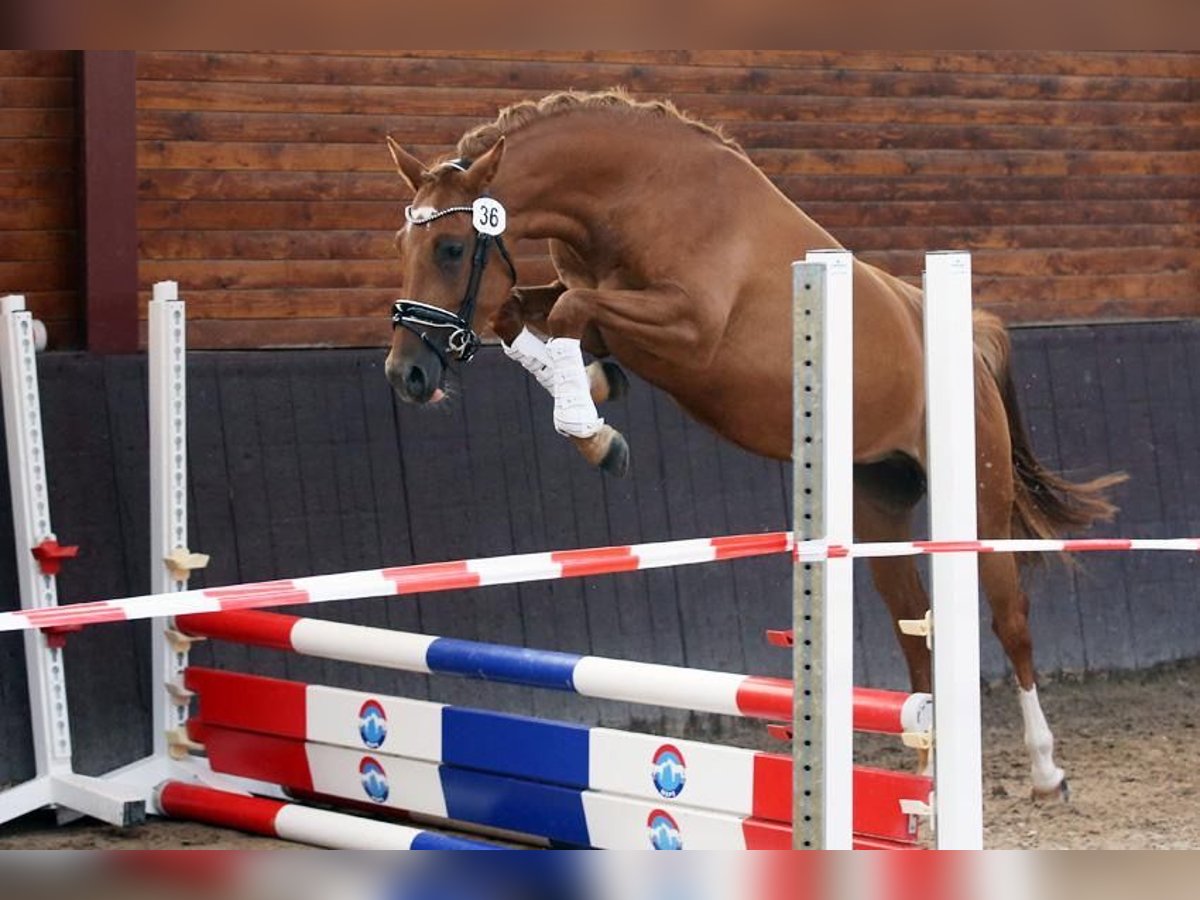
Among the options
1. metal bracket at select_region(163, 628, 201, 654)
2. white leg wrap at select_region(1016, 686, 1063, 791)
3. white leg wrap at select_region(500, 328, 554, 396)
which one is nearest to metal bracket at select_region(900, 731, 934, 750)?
white leg wrap at select_region(500, 328, 554, 396)

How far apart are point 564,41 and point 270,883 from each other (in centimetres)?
57

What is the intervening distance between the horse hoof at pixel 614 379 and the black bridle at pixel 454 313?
298 millimetres

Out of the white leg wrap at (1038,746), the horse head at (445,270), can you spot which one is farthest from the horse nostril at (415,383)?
the white leg wrap at (1038,746)

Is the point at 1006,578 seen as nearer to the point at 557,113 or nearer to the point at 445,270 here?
the point at 557,113

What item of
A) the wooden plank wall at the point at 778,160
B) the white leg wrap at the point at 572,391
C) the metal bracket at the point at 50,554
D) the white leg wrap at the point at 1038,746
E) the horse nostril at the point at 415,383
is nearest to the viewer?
the horse nostril at the point at 415,383

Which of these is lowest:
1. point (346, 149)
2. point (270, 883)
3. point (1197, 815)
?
point (1197, 815)

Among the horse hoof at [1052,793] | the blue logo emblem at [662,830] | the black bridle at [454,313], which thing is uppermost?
the black bridle at [454,313]

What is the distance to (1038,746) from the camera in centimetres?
461

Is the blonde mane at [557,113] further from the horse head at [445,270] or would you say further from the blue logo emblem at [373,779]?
the blue logo emblem at [373,779]

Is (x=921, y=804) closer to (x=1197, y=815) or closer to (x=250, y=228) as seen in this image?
(x=1197, y=815)

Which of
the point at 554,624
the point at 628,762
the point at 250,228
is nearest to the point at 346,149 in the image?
the point at 250,228

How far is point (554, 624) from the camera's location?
17.8 feet

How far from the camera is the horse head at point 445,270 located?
3.21 m

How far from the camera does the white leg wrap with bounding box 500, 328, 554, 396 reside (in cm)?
335
